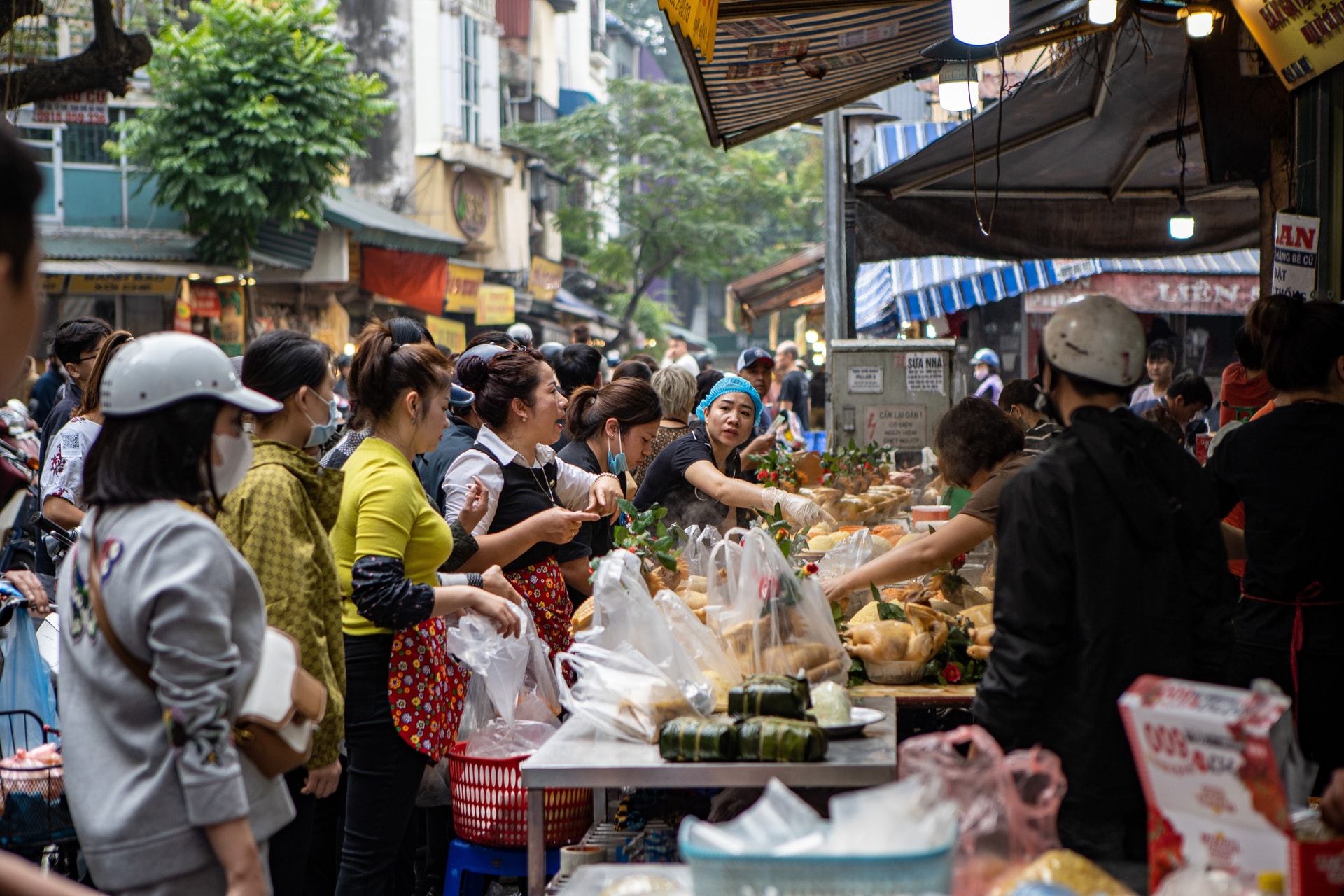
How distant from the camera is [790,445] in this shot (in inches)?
533

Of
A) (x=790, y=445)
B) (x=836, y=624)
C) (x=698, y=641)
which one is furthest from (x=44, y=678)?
(x=790, y=445)

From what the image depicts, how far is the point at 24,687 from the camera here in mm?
5004

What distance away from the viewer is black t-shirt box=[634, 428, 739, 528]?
20.2 ft

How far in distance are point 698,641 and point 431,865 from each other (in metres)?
1.97

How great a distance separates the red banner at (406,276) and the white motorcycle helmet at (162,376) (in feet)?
69.2

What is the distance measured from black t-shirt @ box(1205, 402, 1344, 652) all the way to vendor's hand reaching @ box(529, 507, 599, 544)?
224 centimetres

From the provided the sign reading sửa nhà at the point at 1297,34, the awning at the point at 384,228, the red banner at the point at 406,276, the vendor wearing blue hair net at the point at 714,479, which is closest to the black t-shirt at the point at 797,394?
the awning at the point at 384,228

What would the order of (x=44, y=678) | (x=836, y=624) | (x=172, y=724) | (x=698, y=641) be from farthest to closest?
(x=44, y=678) → (x=836, y=624) → (x=698, y=641) → (x=172, y=724)

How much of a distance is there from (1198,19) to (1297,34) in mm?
796

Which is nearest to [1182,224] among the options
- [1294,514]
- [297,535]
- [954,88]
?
[954,88]

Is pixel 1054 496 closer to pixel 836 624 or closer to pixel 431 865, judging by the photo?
pixel 836 624

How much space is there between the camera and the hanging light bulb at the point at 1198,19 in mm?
5914

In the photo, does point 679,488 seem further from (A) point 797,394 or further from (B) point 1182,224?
(A) point 797,394

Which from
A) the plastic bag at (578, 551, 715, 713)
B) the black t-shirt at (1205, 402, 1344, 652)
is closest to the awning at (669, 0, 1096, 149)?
the black t-shirt at (1205, 402, 1344, 652)
